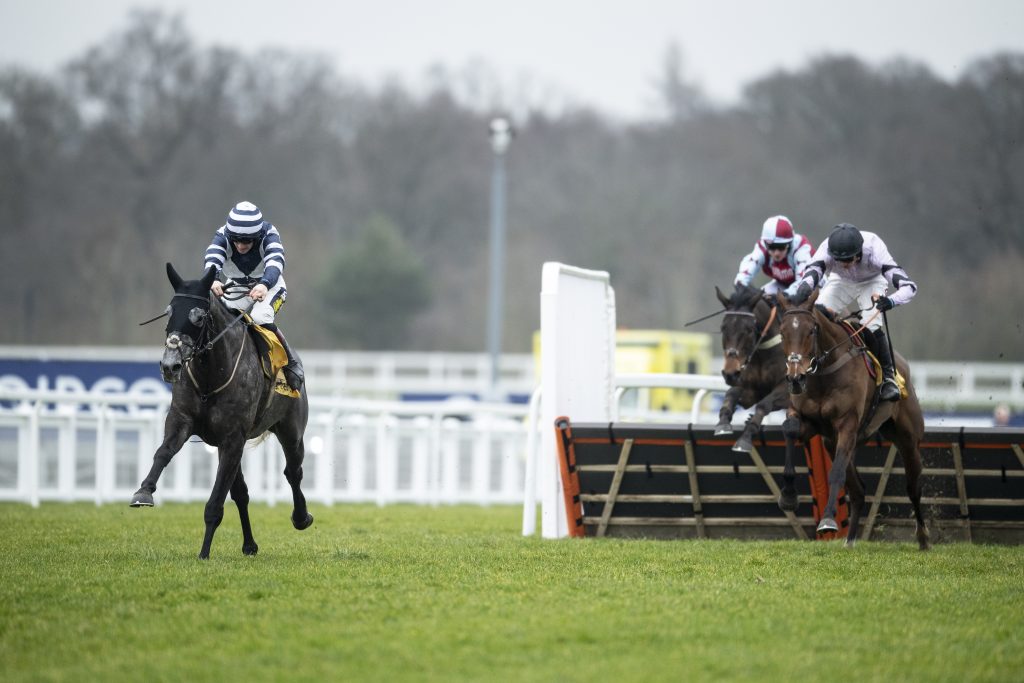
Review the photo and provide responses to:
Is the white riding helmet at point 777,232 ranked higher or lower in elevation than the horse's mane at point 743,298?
higher

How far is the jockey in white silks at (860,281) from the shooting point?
11.0 m

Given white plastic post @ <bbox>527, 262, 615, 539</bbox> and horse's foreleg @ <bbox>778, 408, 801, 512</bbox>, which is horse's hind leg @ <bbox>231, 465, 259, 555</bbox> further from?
horse's foreleg @ <bbox>778, 408, 801, 512</bbox>

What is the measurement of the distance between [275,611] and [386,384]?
28.2 meters

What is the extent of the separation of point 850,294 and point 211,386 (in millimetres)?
5115

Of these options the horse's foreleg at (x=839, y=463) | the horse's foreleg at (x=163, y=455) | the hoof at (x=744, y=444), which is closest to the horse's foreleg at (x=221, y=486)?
the horse's foreleg at (x=163, y=455)

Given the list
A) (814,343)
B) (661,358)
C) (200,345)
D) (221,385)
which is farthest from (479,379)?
(200,345)

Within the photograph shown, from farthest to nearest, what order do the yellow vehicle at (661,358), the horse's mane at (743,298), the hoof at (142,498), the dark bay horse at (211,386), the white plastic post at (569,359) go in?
1. the yellow vehicle at (661,358)
2. the horse's mane at (743,298)
3. the white plastic post at (569,359)
4. the dark bay horse at (211,386)
5. the hoof at (142,498)

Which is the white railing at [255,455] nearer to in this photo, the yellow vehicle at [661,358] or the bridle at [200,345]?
the bridle at [200,345]

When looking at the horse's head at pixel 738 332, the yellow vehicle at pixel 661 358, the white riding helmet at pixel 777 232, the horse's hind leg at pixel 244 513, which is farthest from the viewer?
the yellow vehicle at pixel 661 358

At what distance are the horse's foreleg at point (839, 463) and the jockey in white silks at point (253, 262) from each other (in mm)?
3834

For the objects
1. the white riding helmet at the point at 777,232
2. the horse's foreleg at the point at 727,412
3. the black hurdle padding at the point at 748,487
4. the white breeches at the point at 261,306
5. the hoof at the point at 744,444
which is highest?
the white riding helmet at the point at 777,232

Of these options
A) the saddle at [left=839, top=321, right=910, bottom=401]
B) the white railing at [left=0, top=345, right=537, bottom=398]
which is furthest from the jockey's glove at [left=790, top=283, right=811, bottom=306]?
the white railing at [left=0, top=345, right=537, bottom=398]

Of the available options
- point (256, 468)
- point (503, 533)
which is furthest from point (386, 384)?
point (503, 533)

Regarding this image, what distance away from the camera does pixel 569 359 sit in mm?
12219
